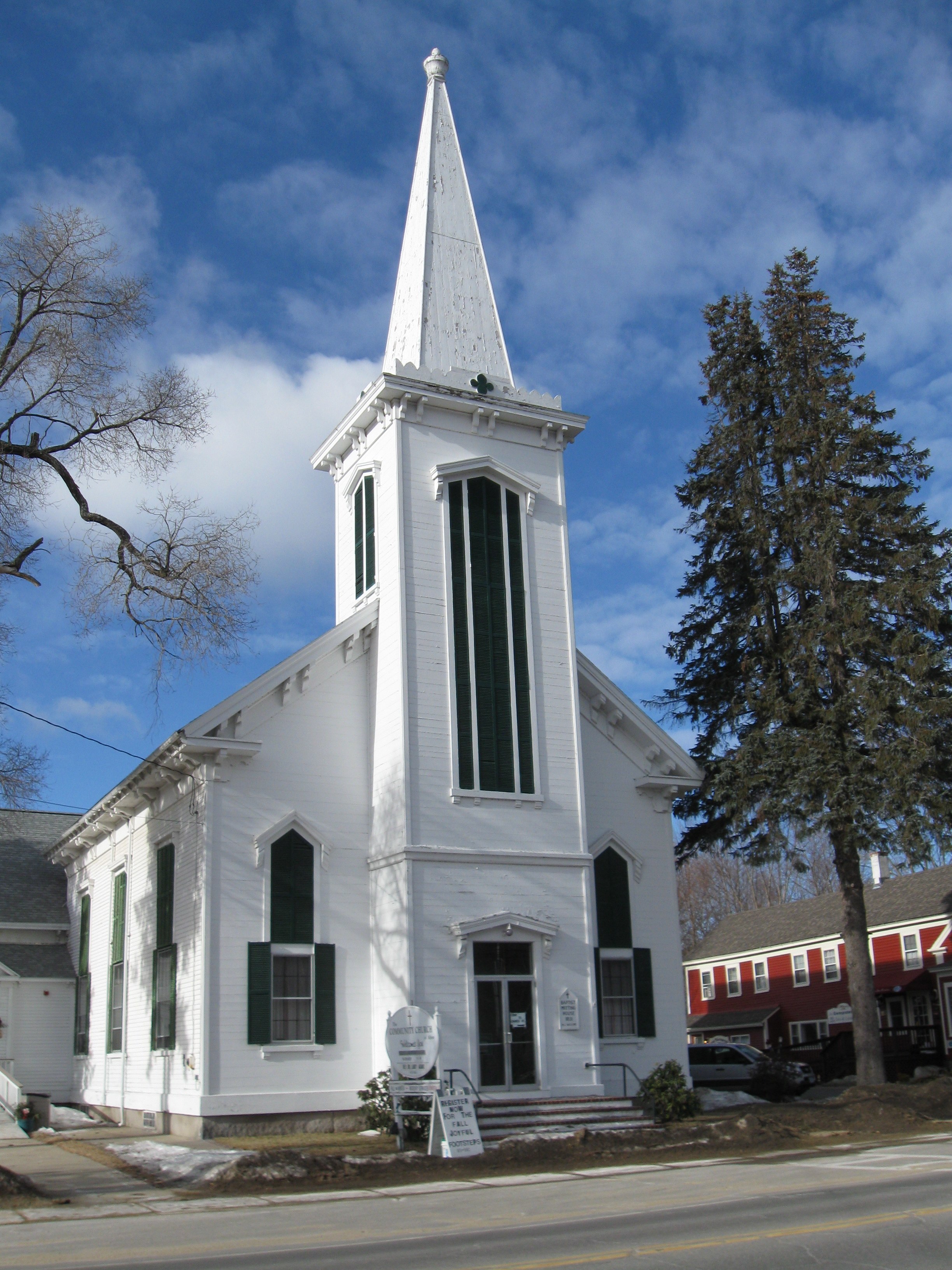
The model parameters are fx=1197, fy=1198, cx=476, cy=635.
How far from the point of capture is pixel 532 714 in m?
22.6

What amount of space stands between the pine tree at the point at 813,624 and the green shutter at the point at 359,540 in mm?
7762

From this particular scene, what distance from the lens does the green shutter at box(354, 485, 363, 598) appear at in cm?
2469

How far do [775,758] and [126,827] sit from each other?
1383cm

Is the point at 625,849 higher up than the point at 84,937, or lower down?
higher up

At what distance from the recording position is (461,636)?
881 inches

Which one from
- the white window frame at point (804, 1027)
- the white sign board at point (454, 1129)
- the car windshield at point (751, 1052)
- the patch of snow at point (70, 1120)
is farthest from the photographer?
the white window frame at point (804, 1027)

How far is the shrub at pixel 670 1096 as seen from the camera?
20656 millimetres

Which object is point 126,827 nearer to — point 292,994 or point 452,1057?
point 292,994

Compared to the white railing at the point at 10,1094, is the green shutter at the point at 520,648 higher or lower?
higher

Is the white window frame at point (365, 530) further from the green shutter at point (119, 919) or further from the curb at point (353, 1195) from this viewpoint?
the curb at point (353, 1195)

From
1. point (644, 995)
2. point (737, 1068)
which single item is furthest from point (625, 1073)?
point (737, 1068)

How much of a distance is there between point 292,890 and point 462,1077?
432cm

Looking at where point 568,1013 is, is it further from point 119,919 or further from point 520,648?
point 119,919

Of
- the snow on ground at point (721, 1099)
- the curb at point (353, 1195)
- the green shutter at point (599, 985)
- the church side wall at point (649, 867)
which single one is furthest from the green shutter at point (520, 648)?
the curb at point (353, 1195)
